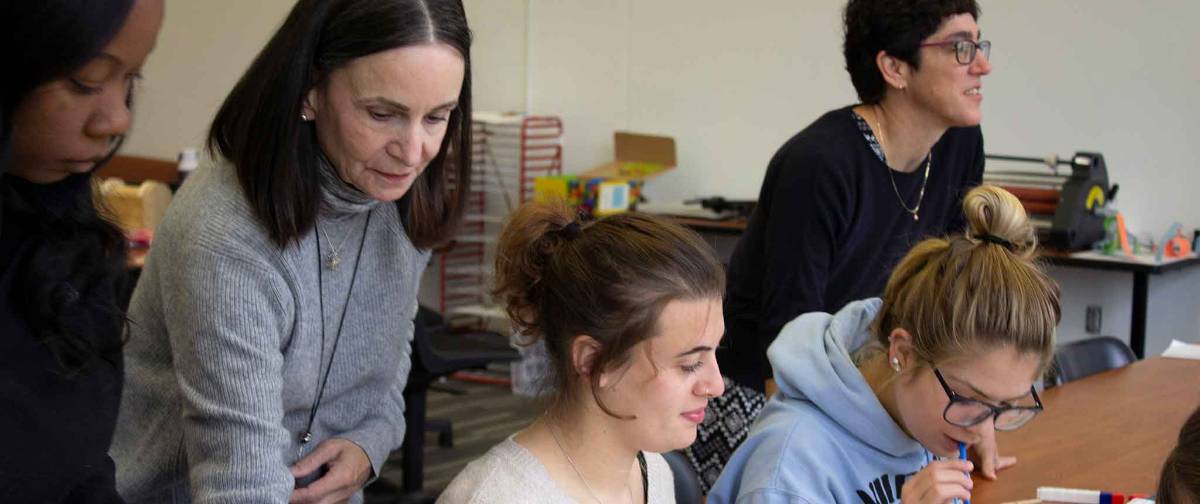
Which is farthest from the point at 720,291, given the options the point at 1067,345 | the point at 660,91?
the point at 660,91

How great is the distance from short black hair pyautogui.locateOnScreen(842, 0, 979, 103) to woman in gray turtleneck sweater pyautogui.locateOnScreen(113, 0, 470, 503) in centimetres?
111

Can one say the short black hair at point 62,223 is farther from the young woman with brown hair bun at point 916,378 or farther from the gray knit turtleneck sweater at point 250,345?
the young woman with brown hair bun at point 916,378

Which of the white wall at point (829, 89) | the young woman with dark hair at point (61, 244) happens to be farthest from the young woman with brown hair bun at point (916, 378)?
the white wall at point (829, 89)

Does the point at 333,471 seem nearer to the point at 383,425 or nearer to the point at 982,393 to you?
the point at 383,425

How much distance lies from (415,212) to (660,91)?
4060 millimetres

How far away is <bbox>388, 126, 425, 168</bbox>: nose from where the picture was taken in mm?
1550

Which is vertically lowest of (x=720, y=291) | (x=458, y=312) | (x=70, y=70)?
(x=458, y=312)

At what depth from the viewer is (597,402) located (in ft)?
5.27

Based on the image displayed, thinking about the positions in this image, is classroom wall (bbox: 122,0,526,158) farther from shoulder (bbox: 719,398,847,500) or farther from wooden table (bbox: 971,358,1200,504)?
shoulder (bbox: 719,398,847,500)

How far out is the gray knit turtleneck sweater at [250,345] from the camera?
4.96 ft

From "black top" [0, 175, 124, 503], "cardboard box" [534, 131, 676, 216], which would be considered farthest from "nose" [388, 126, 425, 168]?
"cardboard box" [534, 131, 676, 216]

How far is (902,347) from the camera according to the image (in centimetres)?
185

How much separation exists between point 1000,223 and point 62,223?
1.29 m

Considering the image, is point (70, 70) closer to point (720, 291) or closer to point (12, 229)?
point (12, 229)
